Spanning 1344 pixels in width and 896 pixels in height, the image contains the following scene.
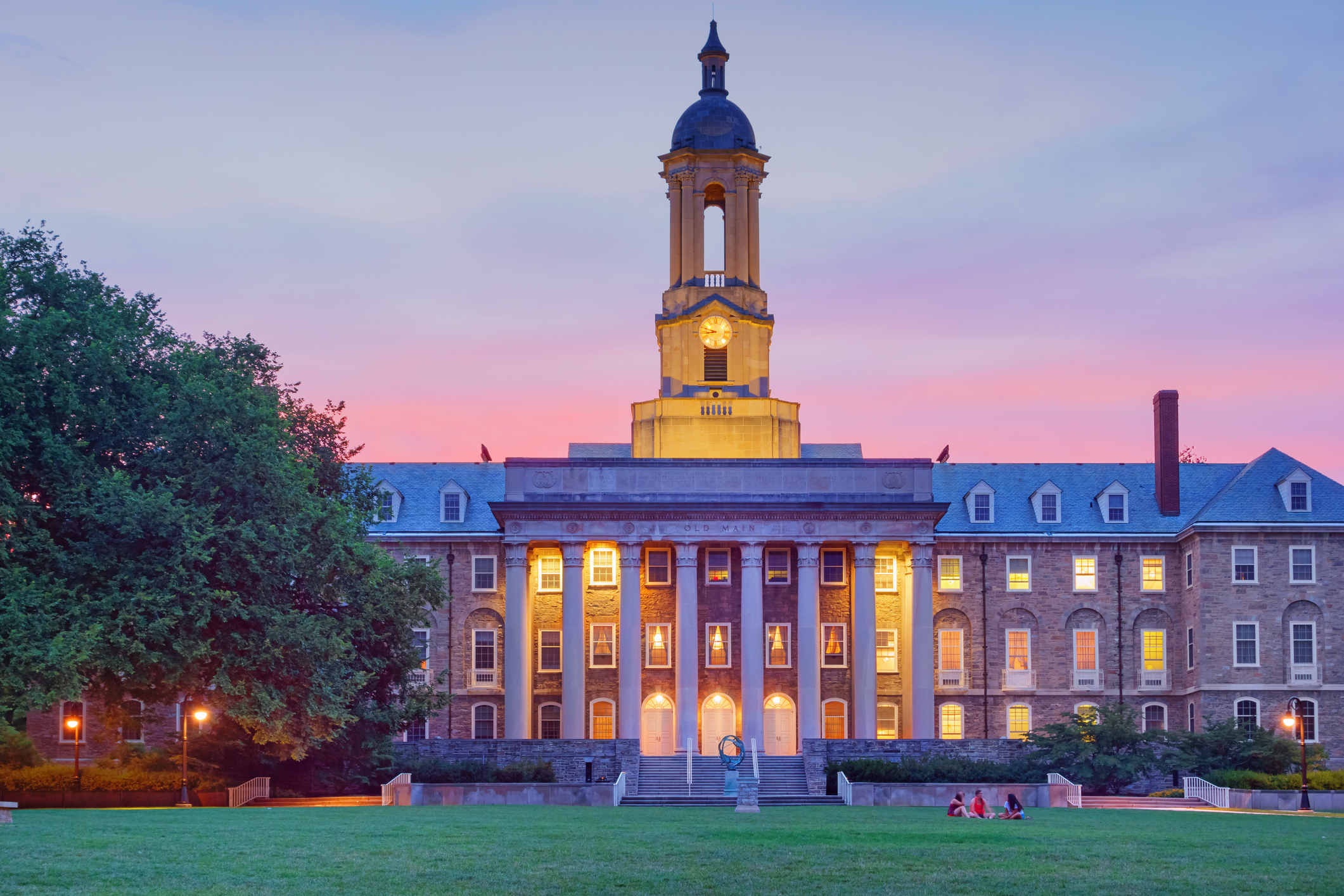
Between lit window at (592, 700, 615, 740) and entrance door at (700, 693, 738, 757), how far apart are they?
411 centimetres

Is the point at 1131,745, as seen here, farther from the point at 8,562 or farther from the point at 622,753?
the point at 8,562

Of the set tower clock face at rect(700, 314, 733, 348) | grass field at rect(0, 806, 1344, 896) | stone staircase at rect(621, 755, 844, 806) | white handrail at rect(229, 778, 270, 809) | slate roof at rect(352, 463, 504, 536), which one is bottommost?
stone staircase at rect(621, 755, 844, 806)

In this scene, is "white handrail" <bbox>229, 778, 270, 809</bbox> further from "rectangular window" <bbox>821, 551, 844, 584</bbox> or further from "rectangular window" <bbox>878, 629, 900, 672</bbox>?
"rectangular window" <bbox>878, 629, 900, 672</bbox>

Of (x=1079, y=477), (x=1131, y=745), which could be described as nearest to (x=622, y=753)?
(x=1131, y=745)

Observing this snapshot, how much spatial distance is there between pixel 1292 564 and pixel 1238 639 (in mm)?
4129

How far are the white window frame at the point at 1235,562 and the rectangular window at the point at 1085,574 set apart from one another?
6087 mm

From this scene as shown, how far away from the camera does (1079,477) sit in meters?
79.0

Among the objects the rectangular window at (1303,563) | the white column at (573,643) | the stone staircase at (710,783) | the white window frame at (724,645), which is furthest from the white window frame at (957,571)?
the white column at (573,643)

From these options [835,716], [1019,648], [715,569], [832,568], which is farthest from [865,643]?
[1019,648]

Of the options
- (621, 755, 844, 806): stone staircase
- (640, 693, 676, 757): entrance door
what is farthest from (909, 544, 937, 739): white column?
(640, 693, 676, 757): entrance door

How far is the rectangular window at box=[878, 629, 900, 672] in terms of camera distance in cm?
7300

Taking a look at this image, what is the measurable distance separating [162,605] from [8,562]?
3.81m

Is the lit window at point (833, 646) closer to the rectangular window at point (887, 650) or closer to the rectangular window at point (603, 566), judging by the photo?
the rectangular window at point (887, 650)

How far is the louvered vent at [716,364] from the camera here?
76.1 metres
